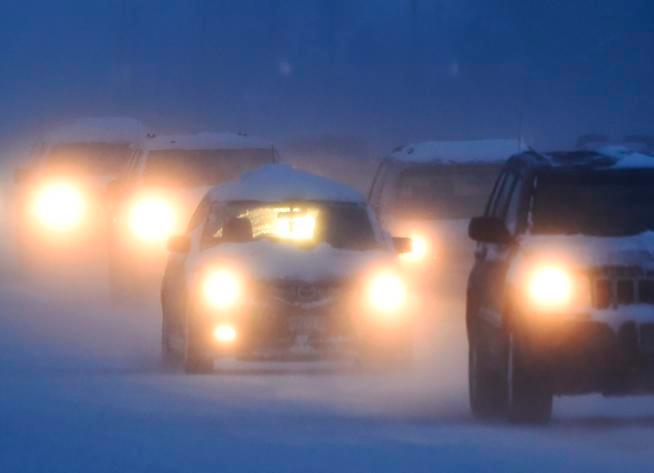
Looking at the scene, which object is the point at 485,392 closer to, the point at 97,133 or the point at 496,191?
the point at 496,191

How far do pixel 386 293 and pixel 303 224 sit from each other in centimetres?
145

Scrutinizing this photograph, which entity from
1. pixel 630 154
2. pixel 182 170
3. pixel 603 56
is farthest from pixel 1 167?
pixel 630 154

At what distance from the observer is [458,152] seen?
20.4 metres

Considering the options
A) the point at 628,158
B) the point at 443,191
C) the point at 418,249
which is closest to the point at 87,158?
the point at 443,191

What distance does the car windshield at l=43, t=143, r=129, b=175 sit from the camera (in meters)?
28.0

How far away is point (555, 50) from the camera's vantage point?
253 feet

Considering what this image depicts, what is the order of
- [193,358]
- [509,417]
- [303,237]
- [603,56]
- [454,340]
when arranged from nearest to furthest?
[509,417] < [193,358] < [303,237] < [454,340] < [603,56]

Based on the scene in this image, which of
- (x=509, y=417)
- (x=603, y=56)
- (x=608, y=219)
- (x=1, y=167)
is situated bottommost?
(x=509, y=417)

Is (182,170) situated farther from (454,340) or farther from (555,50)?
(555,50)

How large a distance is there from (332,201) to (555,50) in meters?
61.4

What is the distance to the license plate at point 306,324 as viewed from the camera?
15531 mm

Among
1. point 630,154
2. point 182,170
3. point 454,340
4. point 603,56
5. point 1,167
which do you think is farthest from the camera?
point 603,56

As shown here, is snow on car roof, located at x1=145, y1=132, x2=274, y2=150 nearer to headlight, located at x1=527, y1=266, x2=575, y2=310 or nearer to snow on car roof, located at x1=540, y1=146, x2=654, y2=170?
snow on car roof, located at x1=540, y1=146, x2=654, y2=170

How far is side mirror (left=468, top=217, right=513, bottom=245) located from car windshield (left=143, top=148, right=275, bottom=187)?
9.71 metres
